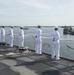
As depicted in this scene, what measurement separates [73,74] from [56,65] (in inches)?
81.2

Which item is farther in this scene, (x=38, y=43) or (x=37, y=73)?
(x=38, y=43)

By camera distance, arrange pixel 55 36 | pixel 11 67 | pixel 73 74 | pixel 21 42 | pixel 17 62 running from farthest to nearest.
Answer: pixel 21 42 < pixel 55 36 < pixel 17 62 < pixel 11 67 < pixel 73 74

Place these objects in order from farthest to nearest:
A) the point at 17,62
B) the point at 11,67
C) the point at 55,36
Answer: the point at 55,36, the point at 17,62, the point at 11,67

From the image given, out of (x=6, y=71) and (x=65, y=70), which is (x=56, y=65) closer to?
(x=65, y=70)

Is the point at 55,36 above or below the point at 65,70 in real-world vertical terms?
above

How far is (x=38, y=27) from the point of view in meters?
15.8

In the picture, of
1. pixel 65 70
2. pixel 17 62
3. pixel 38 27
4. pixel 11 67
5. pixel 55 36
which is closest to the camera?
pixel 65 70

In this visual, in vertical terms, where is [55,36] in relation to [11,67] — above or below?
above

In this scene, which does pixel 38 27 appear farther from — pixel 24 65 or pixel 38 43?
pixel 24 65

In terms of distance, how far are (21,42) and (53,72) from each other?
9824 millimetres

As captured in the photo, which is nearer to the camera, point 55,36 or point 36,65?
point 36,65

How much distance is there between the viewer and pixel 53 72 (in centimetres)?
1038

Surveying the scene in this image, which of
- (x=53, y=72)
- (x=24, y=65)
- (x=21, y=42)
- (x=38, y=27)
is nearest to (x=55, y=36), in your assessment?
(x=38, y=27)

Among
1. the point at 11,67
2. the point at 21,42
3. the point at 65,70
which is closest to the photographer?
the point at 65,70
